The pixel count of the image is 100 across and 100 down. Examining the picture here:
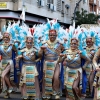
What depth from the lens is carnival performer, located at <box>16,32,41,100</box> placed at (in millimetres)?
8086

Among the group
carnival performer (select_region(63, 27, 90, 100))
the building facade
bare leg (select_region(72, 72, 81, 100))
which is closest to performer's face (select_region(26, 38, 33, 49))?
carnival performer (select_region(63, 27, 90, 100))

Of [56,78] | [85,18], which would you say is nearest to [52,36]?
[56,78]

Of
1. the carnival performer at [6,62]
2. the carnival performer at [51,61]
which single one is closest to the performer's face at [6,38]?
the carnival performer at [6,62]

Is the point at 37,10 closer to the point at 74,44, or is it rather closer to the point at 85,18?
the point at 85,18

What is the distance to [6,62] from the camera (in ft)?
28.6

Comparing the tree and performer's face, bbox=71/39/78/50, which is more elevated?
the tree

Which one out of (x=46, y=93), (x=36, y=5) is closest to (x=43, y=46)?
(x=46, y=93)

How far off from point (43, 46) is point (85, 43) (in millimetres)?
1174

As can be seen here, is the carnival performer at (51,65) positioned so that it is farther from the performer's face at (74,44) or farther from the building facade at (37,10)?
the building facade at (37,10)

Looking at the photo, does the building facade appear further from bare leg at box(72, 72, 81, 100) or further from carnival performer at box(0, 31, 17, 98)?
bare leg at box(72, 72, 81, 100)

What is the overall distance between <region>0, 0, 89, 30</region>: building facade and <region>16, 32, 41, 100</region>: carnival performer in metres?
16.5

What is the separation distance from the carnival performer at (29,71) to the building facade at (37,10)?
16.5 m

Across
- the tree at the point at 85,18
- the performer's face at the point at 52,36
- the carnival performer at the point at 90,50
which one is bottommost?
the carnival performer at the point at 90,50

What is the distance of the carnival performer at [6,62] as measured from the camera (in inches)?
341
